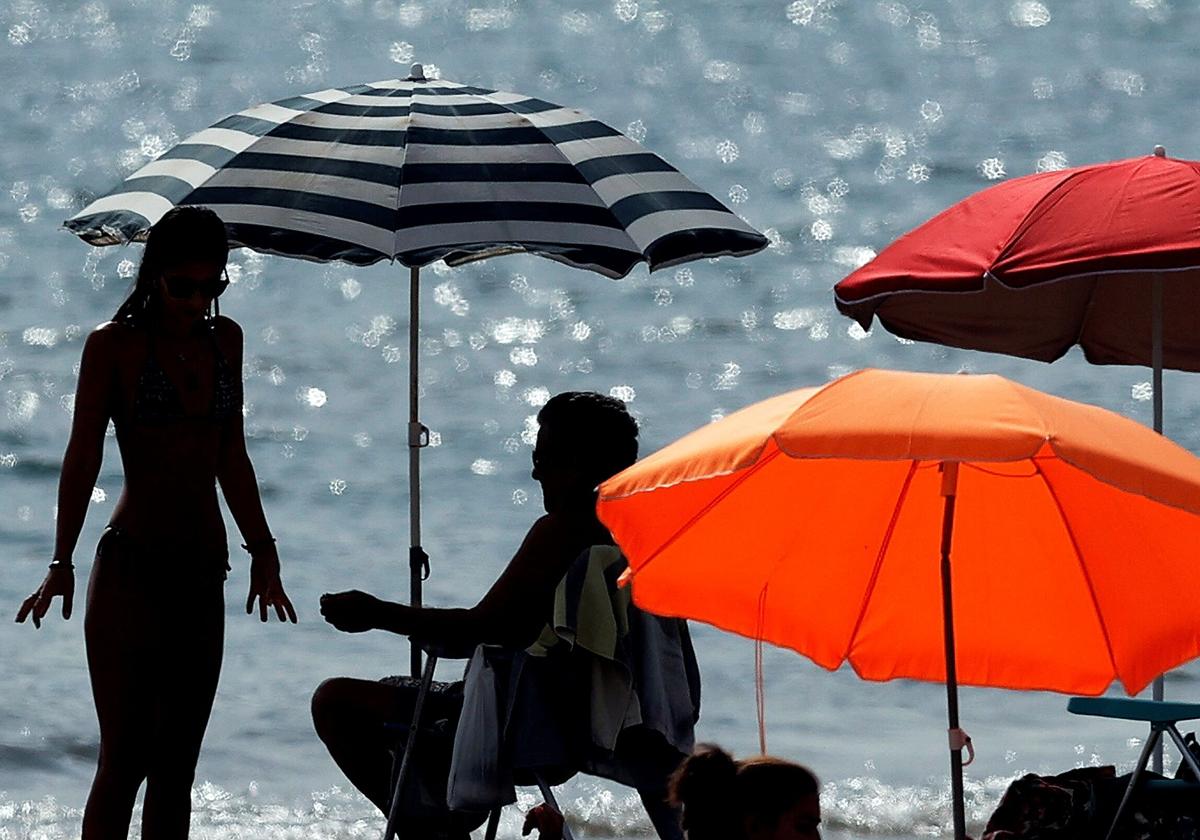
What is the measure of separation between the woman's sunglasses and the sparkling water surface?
341cm

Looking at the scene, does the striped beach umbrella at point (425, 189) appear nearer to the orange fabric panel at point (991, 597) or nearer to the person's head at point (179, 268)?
the person's head at point (179, 268)

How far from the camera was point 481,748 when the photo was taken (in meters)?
4.38

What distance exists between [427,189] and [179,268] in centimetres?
81

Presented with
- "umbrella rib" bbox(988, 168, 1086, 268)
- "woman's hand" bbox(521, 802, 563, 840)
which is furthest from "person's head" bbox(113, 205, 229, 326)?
"umbrella rib" bbox(988, 168, 1086, 268)

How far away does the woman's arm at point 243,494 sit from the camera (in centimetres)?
462

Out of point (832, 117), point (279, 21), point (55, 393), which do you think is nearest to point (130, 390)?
point (55, 393)

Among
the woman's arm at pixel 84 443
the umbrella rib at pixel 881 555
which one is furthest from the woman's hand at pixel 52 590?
the umbrella rib at pixel 881 555

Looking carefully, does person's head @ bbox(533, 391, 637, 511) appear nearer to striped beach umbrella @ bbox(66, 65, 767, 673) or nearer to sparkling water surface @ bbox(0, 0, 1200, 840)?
striped beach umbrella @ bbox(66, 65, 767, 673)

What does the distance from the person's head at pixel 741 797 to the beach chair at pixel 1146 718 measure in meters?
0.78

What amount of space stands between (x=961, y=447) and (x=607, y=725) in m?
1.14

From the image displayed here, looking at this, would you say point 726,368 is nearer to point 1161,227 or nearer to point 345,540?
point 345,540

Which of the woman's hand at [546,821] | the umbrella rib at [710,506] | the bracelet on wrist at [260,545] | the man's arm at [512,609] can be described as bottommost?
the woman's hand at [546,821]

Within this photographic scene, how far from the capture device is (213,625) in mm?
4539

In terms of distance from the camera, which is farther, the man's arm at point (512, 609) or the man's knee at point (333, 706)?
the man's knee at point (333, 706)
